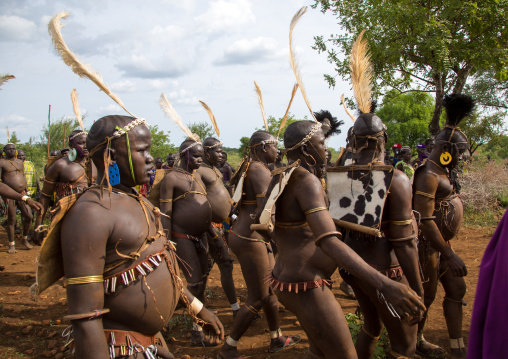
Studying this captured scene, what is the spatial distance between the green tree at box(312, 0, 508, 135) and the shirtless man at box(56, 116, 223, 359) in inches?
415

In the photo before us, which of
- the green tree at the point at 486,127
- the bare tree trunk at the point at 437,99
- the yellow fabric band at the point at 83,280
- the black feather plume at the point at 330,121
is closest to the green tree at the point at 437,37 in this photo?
the bare tree trunk at the point at 437,99

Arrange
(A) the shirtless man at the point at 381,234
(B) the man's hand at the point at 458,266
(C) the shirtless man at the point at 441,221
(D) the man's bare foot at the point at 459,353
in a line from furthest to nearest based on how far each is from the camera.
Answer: (D) the man's bare foot at the point at 459,353 → (C) the shirtless man at the point at 441,221 → (B) the man's hand at the point at 458,266 → (A) the shirtless man at the point at 381,234

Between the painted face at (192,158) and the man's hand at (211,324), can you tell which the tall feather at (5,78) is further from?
the man's hand at (211,324)

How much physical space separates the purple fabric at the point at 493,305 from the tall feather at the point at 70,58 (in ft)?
6.93

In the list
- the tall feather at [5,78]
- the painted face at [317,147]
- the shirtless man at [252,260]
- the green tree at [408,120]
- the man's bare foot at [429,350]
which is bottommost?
the man's bare foot at [429,350]

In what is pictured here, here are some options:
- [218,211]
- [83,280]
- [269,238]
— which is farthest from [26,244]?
[83,280]

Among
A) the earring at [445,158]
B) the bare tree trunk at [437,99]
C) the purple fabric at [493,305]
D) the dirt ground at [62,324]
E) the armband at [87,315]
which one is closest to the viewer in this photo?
the purple fabric at [493,305]

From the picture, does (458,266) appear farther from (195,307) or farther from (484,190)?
(484,190)

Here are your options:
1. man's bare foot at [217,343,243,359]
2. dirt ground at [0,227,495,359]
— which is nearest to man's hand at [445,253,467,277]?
dirt ground at [0,227,495,359]

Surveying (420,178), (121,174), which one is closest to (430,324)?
(420,178)

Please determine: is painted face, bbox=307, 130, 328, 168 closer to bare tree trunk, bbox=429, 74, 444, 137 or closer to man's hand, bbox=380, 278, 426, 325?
man's hand, bbox=380, 278, 426, 325

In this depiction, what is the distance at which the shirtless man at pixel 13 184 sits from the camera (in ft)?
31.7

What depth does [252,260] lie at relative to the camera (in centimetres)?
452

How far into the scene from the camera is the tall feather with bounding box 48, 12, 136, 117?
259cm
